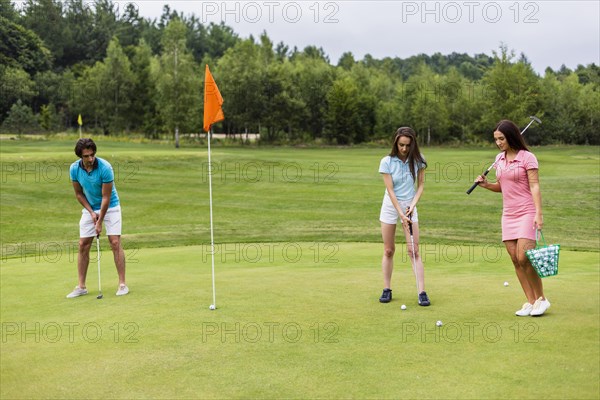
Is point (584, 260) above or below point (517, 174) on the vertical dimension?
below

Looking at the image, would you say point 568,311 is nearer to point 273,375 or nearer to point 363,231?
point 273,375

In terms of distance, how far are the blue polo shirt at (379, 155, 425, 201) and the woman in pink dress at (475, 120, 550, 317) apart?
3.50 feet

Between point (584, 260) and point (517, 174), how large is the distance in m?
5.33

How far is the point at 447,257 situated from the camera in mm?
12172

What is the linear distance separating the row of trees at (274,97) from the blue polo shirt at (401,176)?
50125 mm

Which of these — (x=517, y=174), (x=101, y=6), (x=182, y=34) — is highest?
(x=101, y=6)

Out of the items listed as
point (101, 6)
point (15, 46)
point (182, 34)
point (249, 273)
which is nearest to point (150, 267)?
point (249, 273)

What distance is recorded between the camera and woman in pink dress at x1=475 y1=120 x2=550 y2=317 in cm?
716

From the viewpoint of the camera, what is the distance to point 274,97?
7119 cm

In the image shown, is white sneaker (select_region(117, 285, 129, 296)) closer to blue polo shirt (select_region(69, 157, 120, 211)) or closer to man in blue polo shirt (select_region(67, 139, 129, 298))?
man in blue polo shirt (select_region(67, 139, 129, 298))

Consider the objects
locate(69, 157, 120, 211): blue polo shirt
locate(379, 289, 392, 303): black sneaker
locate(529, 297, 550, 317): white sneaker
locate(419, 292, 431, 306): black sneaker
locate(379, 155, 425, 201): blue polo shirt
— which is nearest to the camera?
locate(529, 297, 550, 317): white sneaker

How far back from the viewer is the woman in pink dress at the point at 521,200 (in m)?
7.16

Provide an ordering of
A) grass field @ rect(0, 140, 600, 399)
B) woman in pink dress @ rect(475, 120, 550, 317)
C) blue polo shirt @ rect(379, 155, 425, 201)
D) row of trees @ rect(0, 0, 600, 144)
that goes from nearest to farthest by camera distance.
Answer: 1. grass field @ rect(0, 140, 600, 399)
2. woman in pink dress @ rect(475, 120, 550, 317)
3. blue polo shirt @ rect(379, 155, 425, 201)
4. row of trees @ rect(0, 0, 600, 144)

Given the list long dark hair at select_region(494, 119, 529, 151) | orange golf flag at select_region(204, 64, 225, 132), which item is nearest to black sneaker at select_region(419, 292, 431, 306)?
long dark hair at select_region(494, 119, 529, 151)
